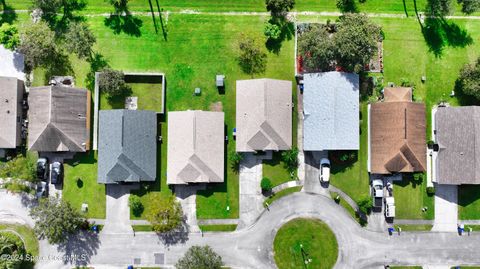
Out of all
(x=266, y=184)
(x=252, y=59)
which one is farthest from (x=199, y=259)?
(x=252, y=59)

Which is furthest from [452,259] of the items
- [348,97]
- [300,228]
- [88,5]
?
[88,5]

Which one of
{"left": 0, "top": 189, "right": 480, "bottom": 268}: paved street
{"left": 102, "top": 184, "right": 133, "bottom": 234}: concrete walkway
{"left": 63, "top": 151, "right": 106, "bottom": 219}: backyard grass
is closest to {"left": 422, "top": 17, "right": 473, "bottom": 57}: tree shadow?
{"left": 0, "top": 189, "right": 480, "bottom": 268}: paved street

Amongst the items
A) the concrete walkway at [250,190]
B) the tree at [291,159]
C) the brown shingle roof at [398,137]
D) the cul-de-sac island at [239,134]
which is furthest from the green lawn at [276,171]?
the brown shingle roof at [398,137]

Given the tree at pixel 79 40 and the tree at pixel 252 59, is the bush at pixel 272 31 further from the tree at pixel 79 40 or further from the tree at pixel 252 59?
the tree at pixel 79 40

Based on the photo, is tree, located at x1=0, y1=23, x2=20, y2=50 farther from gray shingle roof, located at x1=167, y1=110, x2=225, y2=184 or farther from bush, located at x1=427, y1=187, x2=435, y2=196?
bush, located at x1=427, y1=187, x2=435, y2=196

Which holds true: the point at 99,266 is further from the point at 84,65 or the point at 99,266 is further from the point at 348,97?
the point at 348,97

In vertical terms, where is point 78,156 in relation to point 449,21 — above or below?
below
